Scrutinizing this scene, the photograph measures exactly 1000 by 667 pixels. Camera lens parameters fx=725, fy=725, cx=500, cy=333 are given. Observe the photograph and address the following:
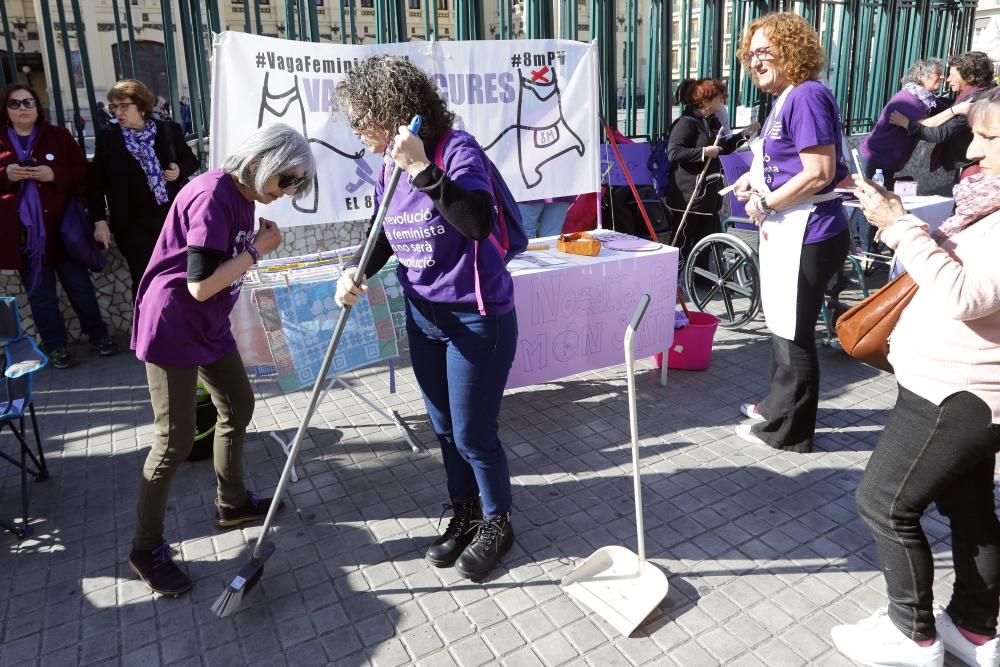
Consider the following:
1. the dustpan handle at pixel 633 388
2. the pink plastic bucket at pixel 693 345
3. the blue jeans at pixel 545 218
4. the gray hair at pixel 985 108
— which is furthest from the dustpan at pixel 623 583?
the blue jeans at pixel 545 218

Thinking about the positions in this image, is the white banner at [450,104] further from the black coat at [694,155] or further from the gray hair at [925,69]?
the gray hair at [925,69]

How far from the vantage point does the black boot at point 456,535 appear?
2.97 meters

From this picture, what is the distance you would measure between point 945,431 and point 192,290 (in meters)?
2.38

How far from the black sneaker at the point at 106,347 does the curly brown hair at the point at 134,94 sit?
175 centimetres

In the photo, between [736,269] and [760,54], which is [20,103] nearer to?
[760,54]

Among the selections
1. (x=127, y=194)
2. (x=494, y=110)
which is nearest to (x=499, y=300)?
(x=494, y=110)

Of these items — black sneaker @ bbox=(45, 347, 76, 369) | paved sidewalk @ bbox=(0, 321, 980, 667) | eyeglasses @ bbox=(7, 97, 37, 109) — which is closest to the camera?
paved sidewalk @ bbox=(0, 321, 980, 667)

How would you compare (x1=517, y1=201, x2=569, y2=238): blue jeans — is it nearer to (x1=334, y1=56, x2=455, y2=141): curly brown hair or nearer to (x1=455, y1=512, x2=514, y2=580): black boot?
(x1=455, y1=512, x2=514, y2=580): black boot

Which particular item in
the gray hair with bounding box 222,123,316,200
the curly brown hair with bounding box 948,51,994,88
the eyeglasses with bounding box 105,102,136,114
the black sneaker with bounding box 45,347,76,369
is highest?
the curly brown hair with bounding box 948,51,994,88

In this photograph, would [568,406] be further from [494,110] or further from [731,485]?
[494,110]

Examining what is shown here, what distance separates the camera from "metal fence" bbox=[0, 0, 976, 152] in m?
5.54

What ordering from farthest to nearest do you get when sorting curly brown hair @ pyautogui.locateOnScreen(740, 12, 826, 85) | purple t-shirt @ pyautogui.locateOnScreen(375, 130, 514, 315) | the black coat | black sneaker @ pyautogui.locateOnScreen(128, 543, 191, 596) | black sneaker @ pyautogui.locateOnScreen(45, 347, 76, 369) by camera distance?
the black coat, black sneaker @ pyautogui.locateOnScreen(45, 347, 76, 369), curly brown hair @ pyautogui.locateOnScreen(740, 12, 826, 85), black sneaker @ pyautogui.locateOnScreen(128, 543, 191, 596), purple t-shirt @ pyautogui.locateOnScreen(375, 130, 514, 315)

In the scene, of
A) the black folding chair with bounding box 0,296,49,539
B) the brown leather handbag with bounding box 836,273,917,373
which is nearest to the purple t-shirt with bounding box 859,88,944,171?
the brown leather handbag with bounding box 836,273,917,373

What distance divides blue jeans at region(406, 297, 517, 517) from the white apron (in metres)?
1.65
